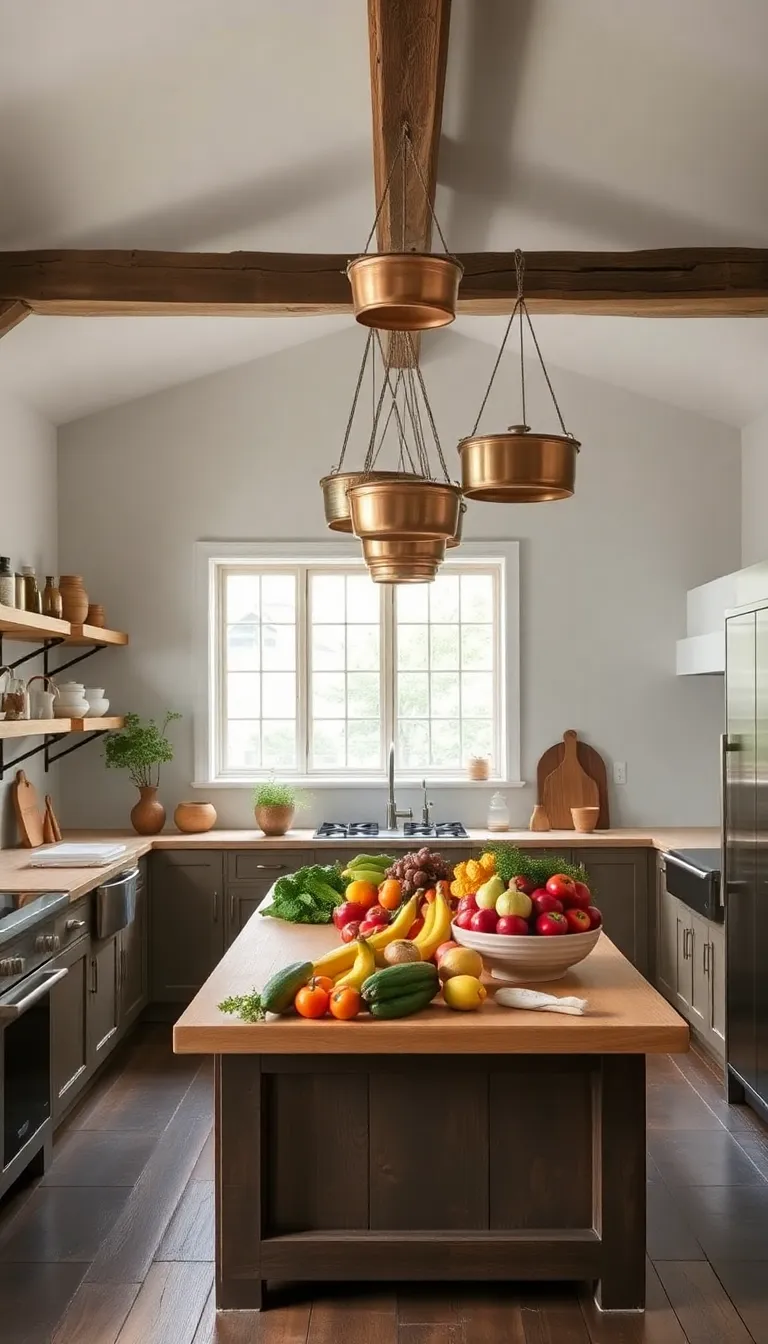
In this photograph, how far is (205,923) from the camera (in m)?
6.14

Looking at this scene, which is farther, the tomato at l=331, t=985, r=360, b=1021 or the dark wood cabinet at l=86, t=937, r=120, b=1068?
the dark wood cabinet at l=86, t=937, r=120, b=1068

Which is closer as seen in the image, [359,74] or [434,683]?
[359,74]

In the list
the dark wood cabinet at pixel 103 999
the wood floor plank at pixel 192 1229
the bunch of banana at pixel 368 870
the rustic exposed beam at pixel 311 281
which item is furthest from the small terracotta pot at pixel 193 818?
the rustic exposed beam at pixel 311 281

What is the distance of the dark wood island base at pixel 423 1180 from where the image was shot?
3156mm

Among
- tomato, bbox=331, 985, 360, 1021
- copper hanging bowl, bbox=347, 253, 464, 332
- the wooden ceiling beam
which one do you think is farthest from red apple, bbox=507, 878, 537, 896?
the wooden ceiling beam

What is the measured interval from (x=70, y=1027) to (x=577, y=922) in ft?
7.55

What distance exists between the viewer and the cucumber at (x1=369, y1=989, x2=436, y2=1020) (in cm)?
292

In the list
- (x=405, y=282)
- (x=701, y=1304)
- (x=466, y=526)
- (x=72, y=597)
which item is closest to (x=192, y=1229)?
(x=701, y=1304)

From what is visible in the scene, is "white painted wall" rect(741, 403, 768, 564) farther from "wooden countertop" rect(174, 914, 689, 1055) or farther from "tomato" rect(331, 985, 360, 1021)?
"tomato" rect(331, 985, 360, 1021)

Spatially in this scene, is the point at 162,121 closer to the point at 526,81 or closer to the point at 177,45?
the point at 177,45

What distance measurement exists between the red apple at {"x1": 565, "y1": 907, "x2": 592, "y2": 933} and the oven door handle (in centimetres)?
164

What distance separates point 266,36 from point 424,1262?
11.7 ft

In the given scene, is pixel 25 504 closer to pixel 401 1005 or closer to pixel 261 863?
pixel 261 863

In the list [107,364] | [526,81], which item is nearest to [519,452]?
[526,81]
